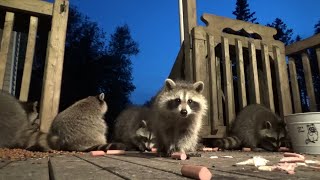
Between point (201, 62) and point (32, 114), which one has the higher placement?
point (201, 62)

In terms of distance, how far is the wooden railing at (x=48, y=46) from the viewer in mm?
4602

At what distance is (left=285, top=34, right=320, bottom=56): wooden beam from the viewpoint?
5.45 metres

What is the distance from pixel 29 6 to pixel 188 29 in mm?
2515

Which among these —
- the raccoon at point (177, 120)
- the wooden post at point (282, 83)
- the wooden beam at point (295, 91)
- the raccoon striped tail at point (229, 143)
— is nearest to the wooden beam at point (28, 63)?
the raccoon at point (177, 120)

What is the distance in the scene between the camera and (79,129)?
172 inches

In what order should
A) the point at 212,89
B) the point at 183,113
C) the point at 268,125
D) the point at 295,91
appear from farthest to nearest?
the point at 295,91 < the point at 268,125 < the point at 212,89 < the point at 183,113

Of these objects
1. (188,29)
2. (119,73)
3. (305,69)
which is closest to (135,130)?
(188,29)

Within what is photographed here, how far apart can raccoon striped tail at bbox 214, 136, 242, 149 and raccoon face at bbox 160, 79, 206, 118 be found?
1142 mm

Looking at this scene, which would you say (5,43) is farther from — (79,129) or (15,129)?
(79,129)

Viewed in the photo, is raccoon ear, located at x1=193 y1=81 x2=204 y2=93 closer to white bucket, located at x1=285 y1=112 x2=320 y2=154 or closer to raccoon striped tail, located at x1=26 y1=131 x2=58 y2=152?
white bucket, located at x1=285 y1=112 x2=320 y2=154

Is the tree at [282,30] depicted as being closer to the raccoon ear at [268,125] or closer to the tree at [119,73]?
the tree at [119,73]

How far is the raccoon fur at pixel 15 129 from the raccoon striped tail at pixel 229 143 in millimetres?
2358

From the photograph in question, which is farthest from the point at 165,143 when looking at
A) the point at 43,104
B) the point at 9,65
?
the point at 9,65

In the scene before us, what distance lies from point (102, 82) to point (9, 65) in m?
8.32
